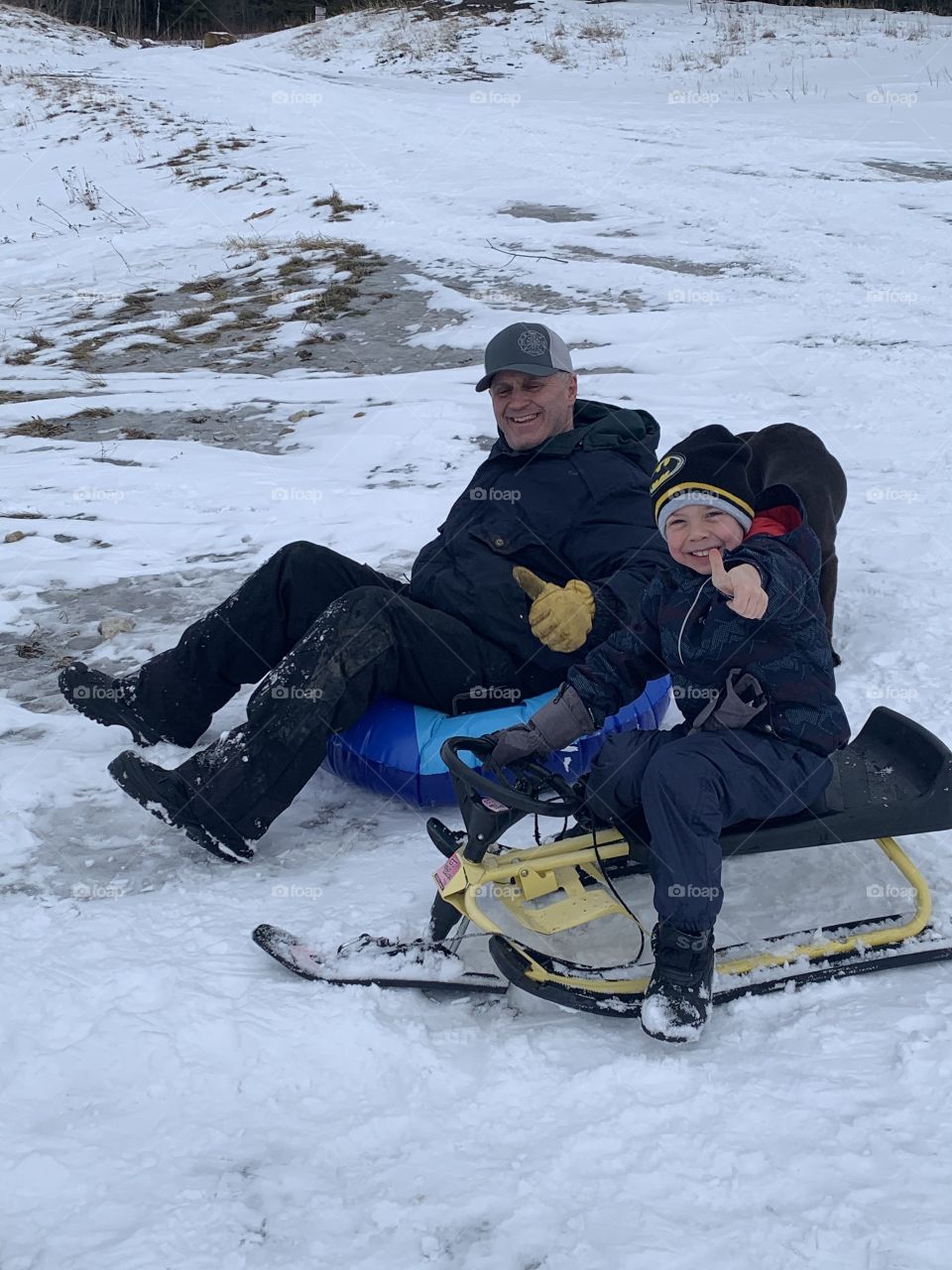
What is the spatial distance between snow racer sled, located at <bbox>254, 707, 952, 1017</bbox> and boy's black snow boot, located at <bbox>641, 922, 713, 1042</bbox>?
93 millimetres

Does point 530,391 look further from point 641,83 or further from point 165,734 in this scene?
point 641,83

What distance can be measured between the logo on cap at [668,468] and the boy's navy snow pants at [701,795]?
0.58 m

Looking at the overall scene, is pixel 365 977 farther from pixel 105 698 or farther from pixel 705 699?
pixel 105 698

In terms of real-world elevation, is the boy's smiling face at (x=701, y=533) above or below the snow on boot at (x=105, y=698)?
above

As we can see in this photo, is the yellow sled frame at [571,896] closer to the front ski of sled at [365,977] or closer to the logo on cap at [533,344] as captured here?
the front ski of sled at [365,977]

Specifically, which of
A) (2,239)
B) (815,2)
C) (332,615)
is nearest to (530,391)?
(332,615)

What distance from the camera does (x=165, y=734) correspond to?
373cm

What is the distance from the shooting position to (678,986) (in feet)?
7.77

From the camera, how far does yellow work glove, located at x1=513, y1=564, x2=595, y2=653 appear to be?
127 inches

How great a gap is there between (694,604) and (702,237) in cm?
756

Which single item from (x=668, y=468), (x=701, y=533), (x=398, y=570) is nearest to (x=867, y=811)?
(x=701, y=533)

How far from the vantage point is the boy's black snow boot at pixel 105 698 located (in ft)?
12.2

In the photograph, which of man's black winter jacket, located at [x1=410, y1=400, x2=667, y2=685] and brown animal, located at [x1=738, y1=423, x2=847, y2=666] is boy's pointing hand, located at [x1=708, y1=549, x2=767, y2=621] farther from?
brown animal, located at [x1=738, y1=423, x2=847, y2=666]

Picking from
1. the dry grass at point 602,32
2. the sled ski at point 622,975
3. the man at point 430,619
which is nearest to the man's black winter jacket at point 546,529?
the man at point 430,619
